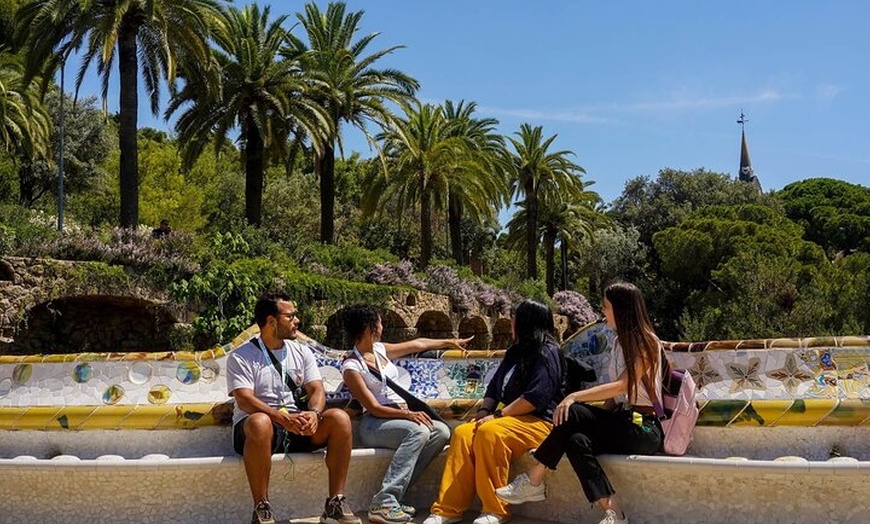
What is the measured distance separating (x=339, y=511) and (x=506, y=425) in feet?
3.32

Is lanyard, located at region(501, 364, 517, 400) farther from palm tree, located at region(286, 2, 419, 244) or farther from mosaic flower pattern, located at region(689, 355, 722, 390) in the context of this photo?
palm tree, located at region(286, 2, 419, 244)

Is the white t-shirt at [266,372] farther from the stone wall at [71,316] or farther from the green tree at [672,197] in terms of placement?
the green tree at [672,197]

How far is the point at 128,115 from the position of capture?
70.0 ft

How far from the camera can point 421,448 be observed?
17.3 feet

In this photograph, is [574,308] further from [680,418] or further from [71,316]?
[680,418]

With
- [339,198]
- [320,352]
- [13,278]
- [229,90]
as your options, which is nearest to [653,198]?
[339,198]

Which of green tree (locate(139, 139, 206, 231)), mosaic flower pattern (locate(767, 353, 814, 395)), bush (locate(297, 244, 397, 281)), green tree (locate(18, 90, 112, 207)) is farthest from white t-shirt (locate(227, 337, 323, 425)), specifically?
green tree (locate(18, 90, 112, 207))

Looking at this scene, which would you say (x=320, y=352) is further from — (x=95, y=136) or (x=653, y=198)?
(x=653, y=198)

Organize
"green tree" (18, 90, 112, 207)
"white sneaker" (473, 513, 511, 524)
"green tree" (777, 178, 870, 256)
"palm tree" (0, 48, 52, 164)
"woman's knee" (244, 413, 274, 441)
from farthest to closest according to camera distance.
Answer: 1. "green tree" (777, 178, 870, 256)
2. "green tree" (18, 90, 112, 207)
3. "palm tree" (0, 48, 52, 164)
4. "woman's knee" (244, 413, 274, 441)
5. "white sneaker" (473, 513, 511, 524)

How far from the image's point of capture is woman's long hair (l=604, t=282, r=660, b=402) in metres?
4.75

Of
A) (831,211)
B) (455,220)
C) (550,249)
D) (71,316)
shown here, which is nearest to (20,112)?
(71,316)

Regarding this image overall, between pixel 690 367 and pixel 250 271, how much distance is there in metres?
16.8

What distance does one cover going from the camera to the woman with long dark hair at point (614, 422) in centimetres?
465

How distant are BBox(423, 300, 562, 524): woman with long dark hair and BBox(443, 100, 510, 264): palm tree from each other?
27.4 metres
